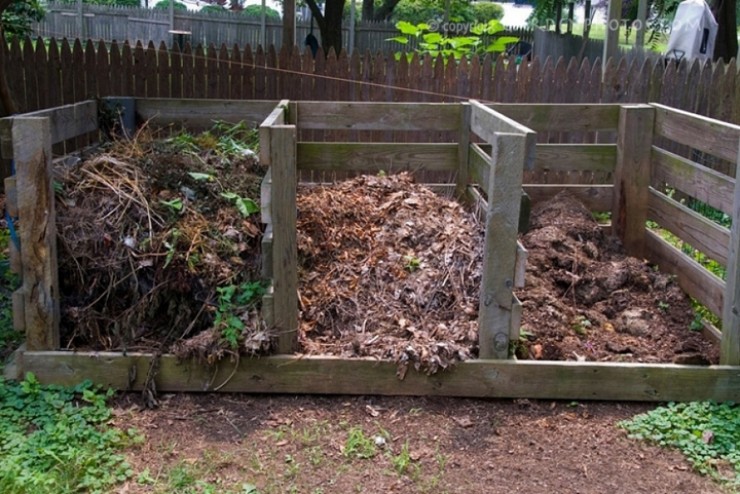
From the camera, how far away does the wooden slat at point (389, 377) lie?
15.2 feet

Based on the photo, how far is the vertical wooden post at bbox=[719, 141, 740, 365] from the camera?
14.9ft

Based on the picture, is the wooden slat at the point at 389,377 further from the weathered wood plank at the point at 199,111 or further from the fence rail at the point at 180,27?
Answer: the fence rail at the point at 180,27

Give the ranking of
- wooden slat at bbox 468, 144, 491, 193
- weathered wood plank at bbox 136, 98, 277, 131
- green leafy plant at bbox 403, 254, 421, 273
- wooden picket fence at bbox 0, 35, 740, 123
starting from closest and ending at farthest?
green leafy plant at bbox 403, 254, 421, 273 → wooden slat at bbox 468, 144, 491, 193 → weathered wood plank at bbox 136, 98, 277, 131 → wooden picket fence at bbox 0, 35, 740, 123

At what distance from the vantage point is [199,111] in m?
6.44

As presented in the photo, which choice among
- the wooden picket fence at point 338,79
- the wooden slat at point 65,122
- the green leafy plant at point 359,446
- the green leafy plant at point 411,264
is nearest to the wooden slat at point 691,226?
the green leafy plant at point 411,264

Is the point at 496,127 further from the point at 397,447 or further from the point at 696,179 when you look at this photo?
the point at 397,447

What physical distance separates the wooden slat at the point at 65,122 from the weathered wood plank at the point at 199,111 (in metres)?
0.45

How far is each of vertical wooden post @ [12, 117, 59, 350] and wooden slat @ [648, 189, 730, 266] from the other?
162 inches

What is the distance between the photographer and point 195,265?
489cm

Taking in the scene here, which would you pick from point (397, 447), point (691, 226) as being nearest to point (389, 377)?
point (397, 447)

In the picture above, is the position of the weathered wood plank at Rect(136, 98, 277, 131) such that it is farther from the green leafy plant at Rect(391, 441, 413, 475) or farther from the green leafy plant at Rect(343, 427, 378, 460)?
the green leafy plant at Rect(391, 441, 413, 475)

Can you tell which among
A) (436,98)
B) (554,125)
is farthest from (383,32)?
(554,125)

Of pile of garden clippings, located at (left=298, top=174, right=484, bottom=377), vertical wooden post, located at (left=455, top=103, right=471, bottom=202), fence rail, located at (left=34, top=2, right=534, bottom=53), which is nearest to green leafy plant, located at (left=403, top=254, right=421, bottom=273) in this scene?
pile of garden clippings, located at (left=298, top=174, right=484, bottom=377)

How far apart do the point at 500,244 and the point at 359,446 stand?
54.0 inches
